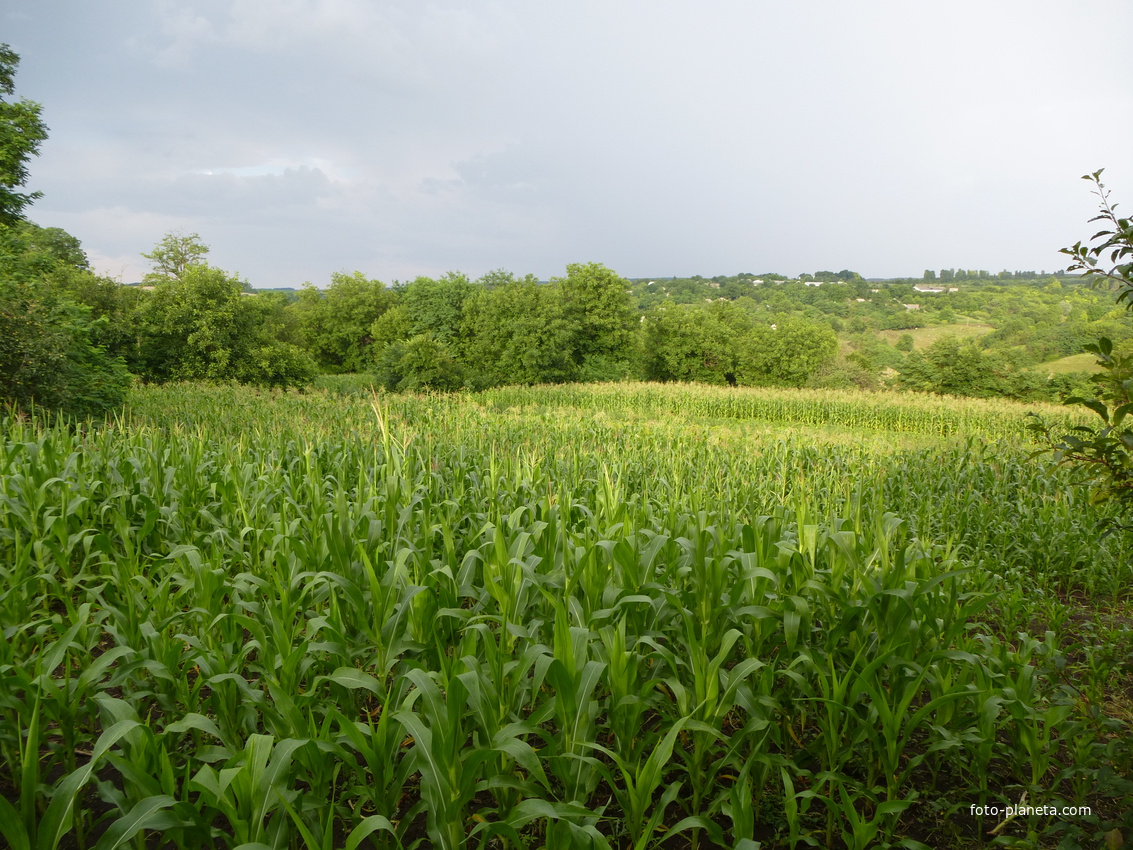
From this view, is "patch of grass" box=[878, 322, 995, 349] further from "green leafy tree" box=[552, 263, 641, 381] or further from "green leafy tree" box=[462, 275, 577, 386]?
"green leafy tree" box=[462, 275, 577, 386]

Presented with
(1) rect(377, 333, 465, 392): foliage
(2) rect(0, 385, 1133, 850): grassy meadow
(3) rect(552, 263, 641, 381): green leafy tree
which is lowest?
(2) rect(0, 385, 1133, 850): grassy meadow

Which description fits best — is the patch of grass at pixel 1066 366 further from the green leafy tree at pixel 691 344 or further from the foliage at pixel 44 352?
the foliage at pixel 44 352

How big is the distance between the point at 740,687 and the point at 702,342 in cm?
4618

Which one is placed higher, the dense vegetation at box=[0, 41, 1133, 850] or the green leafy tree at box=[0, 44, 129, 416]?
the green leafy tree at box=[0, 44, 129, 416]

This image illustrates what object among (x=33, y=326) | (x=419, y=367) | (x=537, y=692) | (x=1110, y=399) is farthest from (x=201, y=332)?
(x=1110, y=399)

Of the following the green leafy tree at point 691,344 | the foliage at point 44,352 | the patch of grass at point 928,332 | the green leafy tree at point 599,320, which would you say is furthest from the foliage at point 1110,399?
the patch of grass at point 928,332

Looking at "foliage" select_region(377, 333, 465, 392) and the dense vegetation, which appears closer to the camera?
the dense vegetation

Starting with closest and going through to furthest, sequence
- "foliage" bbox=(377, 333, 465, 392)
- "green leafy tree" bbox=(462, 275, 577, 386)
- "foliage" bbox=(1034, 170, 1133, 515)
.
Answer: "foliage" bbox=(1034, 170, 1133, 515)
"foliage" bbox=(377, 333, 465, 392)
"green leafy tree" bbox=(462, 275, 577, 386)

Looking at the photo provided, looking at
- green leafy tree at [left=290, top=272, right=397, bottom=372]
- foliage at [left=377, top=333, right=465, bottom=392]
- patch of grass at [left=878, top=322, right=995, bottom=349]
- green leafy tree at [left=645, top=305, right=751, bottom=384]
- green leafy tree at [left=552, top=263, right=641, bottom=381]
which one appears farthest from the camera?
patch of grass at [left=878, top=322, right=995, bottom=349]

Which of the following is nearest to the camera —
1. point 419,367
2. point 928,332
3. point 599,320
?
point 419,367

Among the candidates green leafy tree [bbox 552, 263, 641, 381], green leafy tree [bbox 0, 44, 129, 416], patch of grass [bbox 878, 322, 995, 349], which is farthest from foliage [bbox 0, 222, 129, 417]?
patch of grass [bbox 878, 322, 995, 349]

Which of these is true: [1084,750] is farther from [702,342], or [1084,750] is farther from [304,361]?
[702,342]

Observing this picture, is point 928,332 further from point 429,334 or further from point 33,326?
point 33,326

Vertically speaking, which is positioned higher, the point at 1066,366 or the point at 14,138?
the point at 14,138
